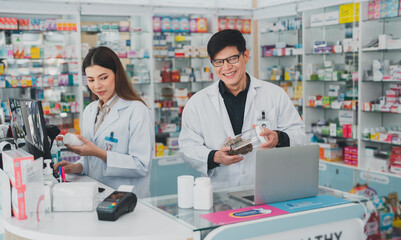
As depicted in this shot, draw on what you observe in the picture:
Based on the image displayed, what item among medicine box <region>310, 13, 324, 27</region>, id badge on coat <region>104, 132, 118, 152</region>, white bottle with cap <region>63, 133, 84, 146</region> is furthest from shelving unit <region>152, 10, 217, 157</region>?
white bottle with cap <region>63, 133, 84, 146</region>

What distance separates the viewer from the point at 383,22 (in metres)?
6.07

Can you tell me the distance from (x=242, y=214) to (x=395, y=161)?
410 centimetres

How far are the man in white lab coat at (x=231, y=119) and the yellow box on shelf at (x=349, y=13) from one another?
131 inches

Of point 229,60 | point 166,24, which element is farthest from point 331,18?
point 229,60

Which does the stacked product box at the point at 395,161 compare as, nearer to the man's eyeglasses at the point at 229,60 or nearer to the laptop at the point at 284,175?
the man's eyeglasses at the point at 229,60

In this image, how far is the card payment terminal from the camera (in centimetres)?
215

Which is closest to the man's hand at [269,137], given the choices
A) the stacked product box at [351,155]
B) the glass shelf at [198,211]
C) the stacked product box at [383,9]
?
the glass shelf at [198,211]

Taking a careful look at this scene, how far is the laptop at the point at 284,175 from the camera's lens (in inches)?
91.4

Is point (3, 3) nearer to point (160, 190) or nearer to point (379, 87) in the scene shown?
point (160, 190)

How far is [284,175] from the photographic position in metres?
2.39

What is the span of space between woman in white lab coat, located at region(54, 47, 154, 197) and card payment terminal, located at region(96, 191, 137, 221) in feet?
2.45

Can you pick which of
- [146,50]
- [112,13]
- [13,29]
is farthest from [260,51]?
[13,29]

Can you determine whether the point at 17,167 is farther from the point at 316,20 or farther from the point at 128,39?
the point at 316,20

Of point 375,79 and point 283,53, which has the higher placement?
point 283,53
